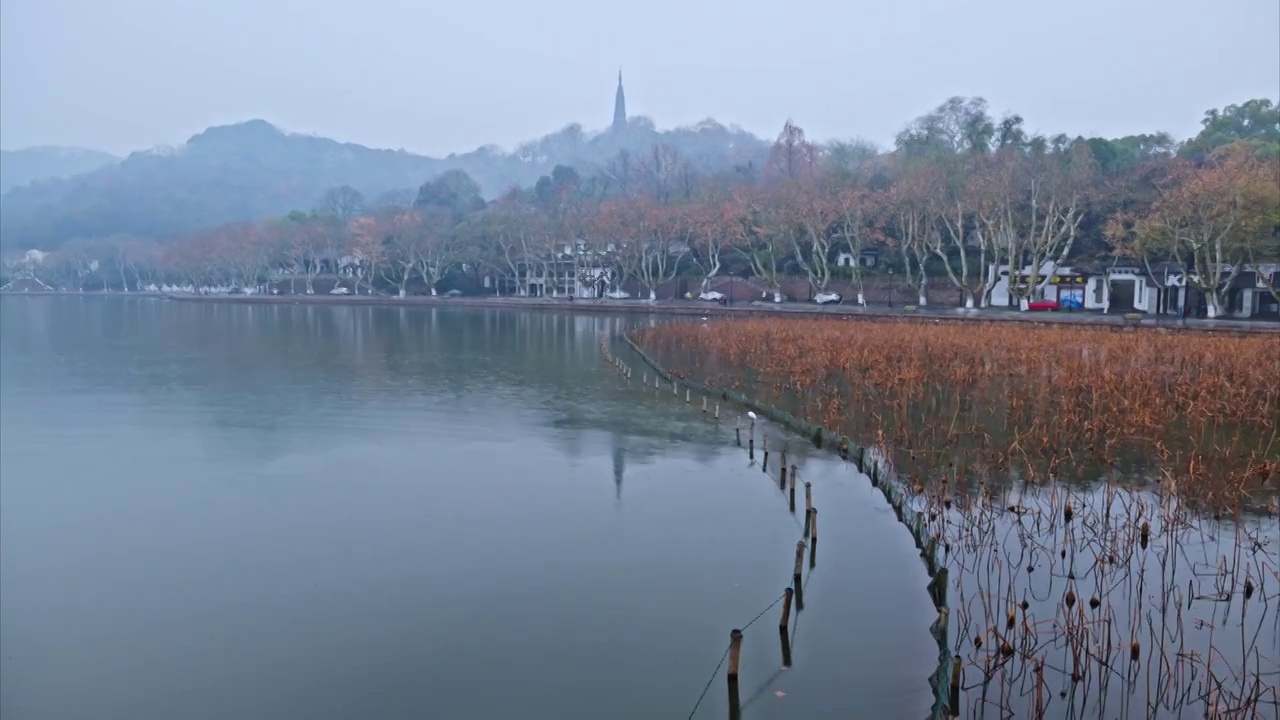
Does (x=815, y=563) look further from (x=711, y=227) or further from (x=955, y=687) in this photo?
(x=711, y=227)

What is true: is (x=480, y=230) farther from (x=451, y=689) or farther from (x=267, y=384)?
(x=451, y=689)

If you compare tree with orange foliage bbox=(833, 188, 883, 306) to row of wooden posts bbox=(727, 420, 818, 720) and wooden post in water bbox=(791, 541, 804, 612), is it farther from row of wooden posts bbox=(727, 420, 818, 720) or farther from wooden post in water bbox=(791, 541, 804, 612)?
wooden post in water bbox=(791, 541, 804, 612)

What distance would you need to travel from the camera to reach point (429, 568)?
9.89m

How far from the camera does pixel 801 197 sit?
153ft

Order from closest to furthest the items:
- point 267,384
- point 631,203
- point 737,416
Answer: point 737,416, point 267,384, point 631,203

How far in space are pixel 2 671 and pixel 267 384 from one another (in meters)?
16.8

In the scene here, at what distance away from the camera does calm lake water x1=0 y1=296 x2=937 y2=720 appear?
24.3 ft

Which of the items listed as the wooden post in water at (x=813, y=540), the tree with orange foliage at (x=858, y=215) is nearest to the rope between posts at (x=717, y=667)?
the wooden post in water at (x=813, y=540)

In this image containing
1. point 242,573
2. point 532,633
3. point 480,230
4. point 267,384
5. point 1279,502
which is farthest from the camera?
point 480,230

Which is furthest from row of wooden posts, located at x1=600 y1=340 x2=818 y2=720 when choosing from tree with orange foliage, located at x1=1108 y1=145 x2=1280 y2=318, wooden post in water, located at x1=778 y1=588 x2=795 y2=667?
tree with orange foliage, located at x1=1108 y1=145 x2=1280 y2=318

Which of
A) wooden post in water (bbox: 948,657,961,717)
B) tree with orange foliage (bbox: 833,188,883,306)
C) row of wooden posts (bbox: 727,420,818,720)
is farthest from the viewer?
tree with orange foliage (bbox: 833,188,883,306)

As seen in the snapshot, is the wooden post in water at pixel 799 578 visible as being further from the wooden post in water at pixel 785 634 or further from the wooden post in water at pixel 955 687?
the wooden post in water at pixel 955 687

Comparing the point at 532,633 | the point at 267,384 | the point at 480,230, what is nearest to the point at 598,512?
the point at 532,633

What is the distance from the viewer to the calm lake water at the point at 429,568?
7395 millimetres
